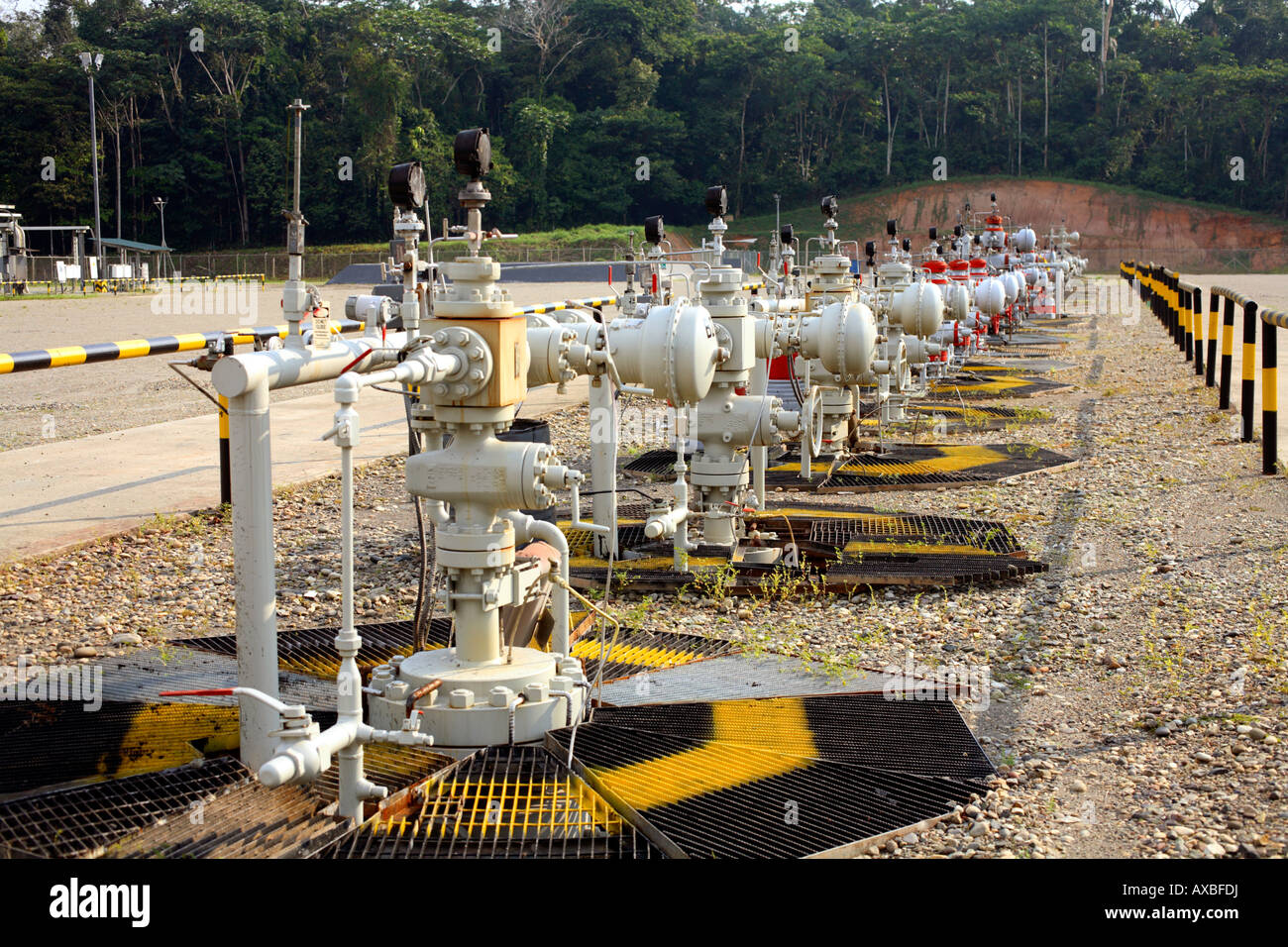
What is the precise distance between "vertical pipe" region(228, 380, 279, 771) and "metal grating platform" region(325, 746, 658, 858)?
22.6 inches

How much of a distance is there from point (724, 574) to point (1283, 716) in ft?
9.00

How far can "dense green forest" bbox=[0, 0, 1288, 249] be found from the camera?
62.1 meters

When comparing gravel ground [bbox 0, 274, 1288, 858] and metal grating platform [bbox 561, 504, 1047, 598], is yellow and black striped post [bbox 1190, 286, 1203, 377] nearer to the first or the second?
gravel ground [bbox 0, 274, 1288, 858]

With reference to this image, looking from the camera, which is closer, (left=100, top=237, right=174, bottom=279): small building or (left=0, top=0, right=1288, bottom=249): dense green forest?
(left=100, top=237, right=174, bottom=279): small building

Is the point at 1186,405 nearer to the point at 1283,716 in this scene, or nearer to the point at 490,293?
the point at 1283,716

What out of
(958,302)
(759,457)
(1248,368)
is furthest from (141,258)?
(759,457)

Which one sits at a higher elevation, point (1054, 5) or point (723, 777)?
point (1054, 5)

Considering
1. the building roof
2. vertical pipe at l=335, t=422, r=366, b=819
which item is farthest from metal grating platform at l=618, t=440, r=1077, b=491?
the building roof

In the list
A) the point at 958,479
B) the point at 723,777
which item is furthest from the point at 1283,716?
the point at 958,479

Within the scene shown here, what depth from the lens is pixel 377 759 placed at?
13.4 ft

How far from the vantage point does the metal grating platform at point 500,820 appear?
11.5ft

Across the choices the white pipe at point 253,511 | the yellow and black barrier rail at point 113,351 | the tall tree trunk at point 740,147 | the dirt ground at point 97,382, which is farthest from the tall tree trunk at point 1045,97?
the white pipe at point 253,511

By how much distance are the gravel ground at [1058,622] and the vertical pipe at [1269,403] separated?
24 cm

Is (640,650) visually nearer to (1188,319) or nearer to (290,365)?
(290,365)
